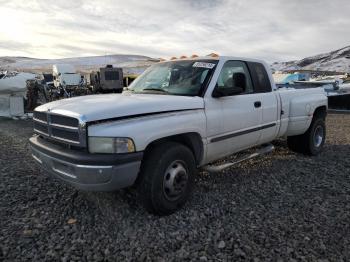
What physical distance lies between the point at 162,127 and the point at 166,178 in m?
0.59

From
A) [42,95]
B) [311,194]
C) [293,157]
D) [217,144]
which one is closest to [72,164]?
[217,144]

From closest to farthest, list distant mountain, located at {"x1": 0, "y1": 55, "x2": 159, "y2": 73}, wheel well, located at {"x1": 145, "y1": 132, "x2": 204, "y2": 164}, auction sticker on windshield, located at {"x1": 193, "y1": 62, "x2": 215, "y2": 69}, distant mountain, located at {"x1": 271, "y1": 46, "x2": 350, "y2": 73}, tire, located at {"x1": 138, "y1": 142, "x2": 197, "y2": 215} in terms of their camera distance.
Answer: tire, located at {"x1": 138, "y1": 142, "x2": 197, "y2": 215}, wheel well, located at {"x1": 145, "y1": 132, "x2": 204, "y2": 164}, auction sticker on windshield, located at {"x1": 193, "y1": 62, "x2": 215, "y2": 69}, distant mountain, located at {"x1": 271, "y1": 46, "x2": 350, "y2": 73}, distant mountain, located at {"x1": 0, "y1": 55, "x2": 159, "y2": 73}

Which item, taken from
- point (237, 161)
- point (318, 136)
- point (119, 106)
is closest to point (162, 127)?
point (119, 106)

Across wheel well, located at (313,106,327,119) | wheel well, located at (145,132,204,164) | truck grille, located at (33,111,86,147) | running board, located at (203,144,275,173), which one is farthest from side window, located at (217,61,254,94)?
wheel well, located at (313,106,327,119)

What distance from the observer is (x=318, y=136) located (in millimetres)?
6781

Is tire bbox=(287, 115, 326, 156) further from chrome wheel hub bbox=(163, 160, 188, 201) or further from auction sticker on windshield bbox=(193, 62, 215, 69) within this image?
chrome wheel hub bbox=(163, 160, 188, 201)

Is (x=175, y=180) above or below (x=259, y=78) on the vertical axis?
below

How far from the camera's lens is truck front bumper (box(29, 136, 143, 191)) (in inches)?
127

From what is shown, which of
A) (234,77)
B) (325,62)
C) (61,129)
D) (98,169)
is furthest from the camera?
(325,62)

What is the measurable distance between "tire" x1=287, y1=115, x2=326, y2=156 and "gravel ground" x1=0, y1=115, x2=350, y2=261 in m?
1.03

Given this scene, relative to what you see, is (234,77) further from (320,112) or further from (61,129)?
(320,112)

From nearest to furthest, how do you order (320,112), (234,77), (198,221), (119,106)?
(119,106) → (198,221) → (234,77) → (320,112)

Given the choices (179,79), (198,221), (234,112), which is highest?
(179,79)

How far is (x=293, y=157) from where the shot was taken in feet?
21.1
